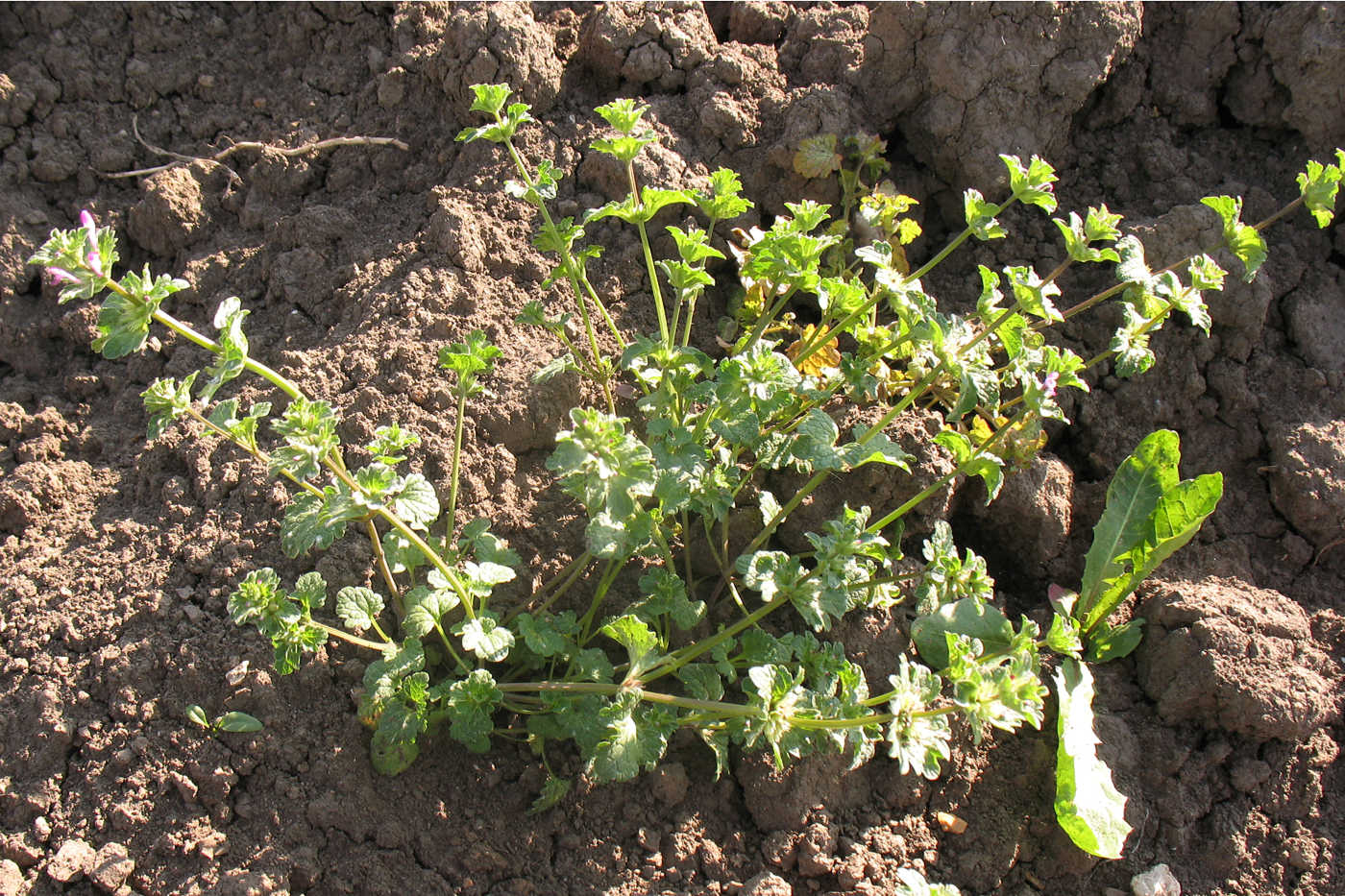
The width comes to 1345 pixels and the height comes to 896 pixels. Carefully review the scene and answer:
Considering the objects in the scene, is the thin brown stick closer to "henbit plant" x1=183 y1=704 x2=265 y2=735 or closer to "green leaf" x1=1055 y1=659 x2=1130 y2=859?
"henbit plant" x1=183 y1=704 x2=265 y2=735

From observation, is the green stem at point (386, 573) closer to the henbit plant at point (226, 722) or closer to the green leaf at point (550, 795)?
the henbit plant at point (226, 722)

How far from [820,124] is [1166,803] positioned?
8.26 feet

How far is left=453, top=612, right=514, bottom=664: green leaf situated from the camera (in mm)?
2539

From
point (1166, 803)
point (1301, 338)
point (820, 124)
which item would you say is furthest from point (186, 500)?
point (1301, 338)

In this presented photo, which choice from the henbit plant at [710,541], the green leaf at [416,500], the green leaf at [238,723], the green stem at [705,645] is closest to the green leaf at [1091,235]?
the henbit plant at [710,541]

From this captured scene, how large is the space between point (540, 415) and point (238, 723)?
122 centimetres

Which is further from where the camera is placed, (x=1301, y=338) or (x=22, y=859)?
(x=1301, y=338)

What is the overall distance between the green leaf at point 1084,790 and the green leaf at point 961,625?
251 mm

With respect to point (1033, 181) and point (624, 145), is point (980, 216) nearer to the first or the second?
point (1033, 181)

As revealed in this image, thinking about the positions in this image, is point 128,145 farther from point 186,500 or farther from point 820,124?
point 820,124

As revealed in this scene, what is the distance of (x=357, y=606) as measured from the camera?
2.70 m

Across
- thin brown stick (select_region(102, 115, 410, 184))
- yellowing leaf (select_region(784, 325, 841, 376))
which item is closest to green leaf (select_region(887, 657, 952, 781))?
yellowing leaf (select_region(784, 325, 841, 376))

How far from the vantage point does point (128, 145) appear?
12.8ft

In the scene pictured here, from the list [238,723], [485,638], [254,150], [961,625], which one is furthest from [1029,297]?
[254,150]
